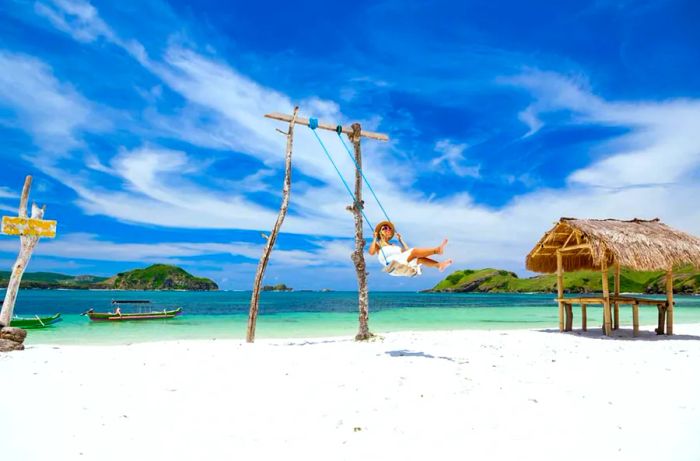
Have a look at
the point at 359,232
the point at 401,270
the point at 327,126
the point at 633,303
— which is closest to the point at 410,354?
the point at 401,270

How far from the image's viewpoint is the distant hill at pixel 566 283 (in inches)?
4139

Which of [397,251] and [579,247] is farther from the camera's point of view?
[579,247]

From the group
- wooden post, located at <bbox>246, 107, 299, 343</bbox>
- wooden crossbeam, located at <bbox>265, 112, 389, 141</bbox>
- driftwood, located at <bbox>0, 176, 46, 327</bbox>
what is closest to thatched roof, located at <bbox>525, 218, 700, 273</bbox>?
wooden crossbeam, located at <bbox>265, 112, 389, 141</bbox>

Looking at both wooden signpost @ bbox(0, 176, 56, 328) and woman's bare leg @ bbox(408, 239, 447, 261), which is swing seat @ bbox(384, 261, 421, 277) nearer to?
woman's bare leg @ bbox(408, 239, 447, 261)

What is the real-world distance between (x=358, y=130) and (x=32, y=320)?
1940 centimetres

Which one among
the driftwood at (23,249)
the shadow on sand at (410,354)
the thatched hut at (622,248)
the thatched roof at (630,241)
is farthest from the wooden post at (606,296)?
the driftwood at (23,249)

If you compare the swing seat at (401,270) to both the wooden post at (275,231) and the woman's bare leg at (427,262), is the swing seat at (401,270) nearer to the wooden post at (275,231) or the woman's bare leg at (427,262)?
the woman's bare leg at (427,262)

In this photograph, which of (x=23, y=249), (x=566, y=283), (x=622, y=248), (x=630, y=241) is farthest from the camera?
(x=566, y=283)

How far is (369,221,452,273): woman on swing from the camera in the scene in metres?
7.31

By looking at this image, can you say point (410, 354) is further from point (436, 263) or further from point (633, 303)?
point (633, 303)

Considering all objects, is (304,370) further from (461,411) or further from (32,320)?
(32,320)

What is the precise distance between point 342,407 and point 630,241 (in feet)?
33.5

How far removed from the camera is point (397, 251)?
7.61 meters

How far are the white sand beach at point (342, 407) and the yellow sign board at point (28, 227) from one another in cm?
323
